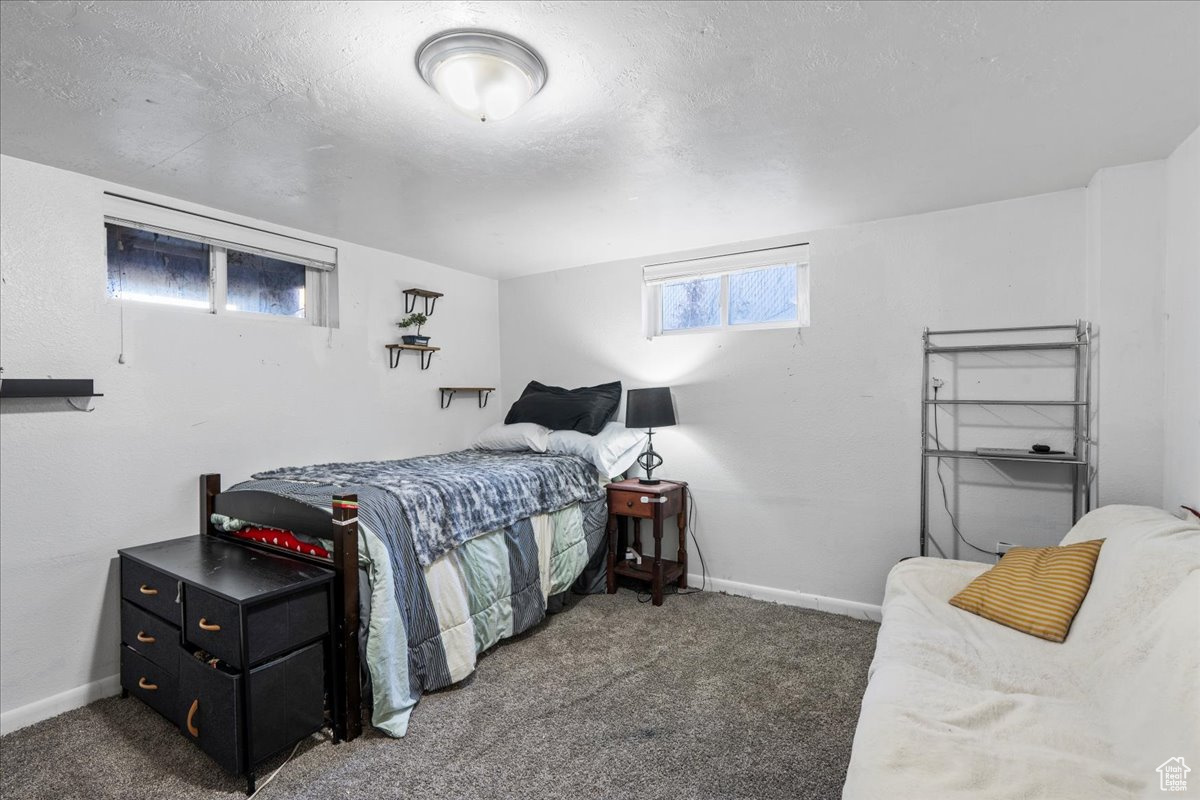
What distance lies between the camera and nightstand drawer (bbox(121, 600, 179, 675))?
2.05 metres

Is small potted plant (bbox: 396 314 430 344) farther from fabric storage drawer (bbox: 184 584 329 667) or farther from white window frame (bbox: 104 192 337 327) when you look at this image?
fabric storage drawer (bbox: 184 584 329 667)

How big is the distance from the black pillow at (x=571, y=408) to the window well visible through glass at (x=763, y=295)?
0.95m

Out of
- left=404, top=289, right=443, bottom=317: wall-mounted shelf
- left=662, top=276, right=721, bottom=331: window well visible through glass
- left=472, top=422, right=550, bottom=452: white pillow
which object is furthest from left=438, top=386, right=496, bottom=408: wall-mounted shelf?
left=662, top=276, right=721, bottom=331: window well visible through glass

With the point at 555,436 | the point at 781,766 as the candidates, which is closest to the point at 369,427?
the point at 555,436

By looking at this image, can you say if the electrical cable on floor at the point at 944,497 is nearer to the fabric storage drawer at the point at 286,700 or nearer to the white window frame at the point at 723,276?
the white window frame at the point at 723,276

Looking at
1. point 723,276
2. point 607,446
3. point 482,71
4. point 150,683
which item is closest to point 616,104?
point 482,71

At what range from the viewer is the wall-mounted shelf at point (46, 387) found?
2.12 meters

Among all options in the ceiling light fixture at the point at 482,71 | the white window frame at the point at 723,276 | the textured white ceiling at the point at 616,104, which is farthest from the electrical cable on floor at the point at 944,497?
the ceiling light fixture at the point at 482,71

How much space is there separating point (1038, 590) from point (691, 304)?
2386mm

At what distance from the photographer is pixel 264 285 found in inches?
121

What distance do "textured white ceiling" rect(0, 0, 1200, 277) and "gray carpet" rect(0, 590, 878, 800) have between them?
7.04 feet

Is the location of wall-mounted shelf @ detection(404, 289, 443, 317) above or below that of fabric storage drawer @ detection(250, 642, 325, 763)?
Result: above

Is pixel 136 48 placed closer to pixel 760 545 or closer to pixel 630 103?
pixel 630 103

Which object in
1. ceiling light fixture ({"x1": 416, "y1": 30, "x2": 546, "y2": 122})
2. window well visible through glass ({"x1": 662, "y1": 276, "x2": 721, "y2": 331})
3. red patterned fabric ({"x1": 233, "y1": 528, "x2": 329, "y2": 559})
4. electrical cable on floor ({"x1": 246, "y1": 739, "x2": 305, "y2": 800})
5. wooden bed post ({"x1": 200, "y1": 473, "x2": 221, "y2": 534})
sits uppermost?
ceiling light fixture ({"x1": 416, "y1": 30, "x2": 546, "y2": 122})
